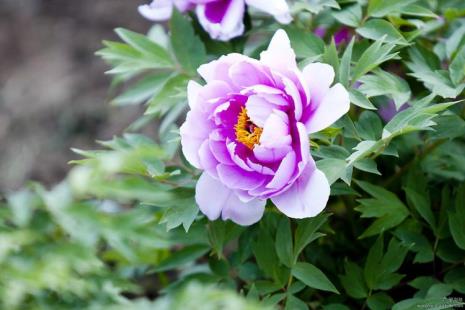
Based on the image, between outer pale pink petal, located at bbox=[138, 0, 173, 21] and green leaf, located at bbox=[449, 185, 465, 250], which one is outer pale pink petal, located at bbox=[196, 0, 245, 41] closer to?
outer pale pink petal, located at bbox=[138, 0, 173, 21]

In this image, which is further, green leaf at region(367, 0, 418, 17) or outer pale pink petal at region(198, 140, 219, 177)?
green leaf at region(367, 0, 418, 17)

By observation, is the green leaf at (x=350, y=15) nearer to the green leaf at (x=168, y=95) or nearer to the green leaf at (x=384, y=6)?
the green leaf at (x=384, y=6)

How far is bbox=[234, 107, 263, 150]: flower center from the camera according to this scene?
0.90 m

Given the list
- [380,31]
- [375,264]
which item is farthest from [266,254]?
[380,31]

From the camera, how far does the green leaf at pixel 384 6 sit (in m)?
1.06

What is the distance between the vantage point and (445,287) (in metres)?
1.00

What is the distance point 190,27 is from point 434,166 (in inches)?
18.1

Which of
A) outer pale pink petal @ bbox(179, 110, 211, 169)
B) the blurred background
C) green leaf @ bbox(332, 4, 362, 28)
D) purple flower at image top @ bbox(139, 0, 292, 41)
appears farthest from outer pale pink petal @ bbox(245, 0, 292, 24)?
the blurred background

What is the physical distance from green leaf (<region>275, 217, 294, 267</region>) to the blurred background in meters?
1.22

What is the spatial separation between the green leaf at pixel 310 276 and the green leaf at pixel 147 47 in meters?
0.41

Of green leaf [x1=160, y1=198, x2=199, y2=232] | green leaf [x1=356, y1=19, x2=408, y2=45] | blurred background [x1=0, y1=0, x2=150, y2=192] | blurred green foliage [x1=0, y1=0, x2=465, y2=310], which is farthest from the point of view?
blurred background [x1=0, y1=0, x2=150, y2=192]

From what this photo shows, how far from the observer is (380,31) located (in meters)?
1.06

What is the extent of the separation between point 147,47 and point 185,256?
342 mm

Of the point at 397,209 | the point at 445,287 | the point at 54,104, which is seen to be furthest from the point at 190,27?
the point at 54,104
